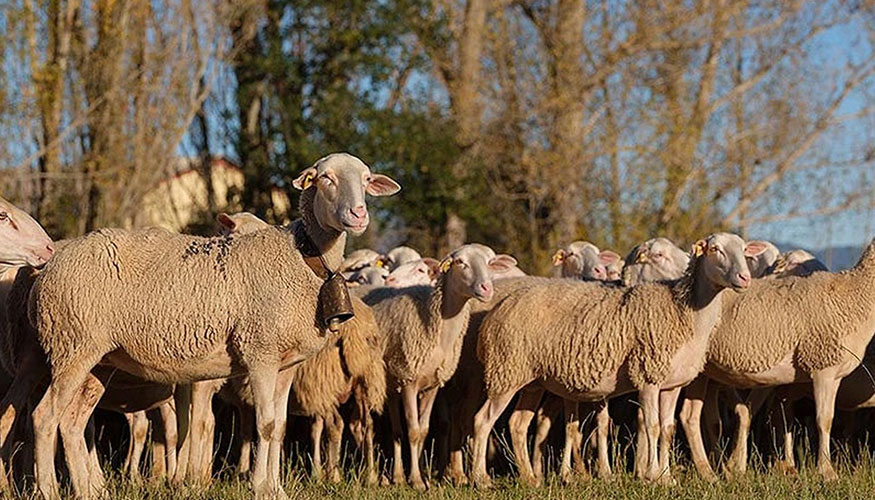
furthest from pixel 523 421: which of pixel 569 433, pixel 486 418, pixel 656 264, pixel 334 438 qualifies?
pixel 656 264

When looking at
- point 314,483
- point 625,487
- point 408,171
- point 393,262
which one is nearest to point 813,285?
point 625,487

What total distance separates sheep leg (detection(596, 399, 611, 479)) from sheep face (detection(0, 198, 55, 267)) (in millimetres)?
3863

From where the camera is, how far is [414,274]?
36.3ft

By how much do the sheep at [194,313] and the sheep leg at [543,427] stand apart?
119 inches

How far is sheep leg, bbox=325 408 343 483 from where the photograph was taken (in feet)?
29.8

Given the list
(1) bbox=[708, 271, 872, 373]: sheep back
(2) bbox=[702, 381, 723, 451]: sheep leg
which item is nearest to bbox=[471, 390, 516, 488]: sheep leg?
(1) bbox=[708, 271, 872, 373]: sheep back

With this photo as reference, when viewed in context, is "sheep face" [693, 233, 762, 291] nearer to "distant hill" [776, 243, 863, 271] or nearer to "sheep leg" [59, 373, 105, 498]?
"sheep leg" [59, 373, 105, 498]

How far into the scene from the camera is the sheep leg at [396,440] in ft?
29.5

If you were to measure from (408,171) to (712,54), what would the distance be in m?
6.04

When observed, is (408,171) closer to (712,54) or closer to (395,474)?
(712,54)

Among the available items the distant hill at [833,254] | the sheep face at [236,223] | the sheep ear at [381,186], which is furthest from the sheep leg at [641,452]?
the distant hill at [833,254]

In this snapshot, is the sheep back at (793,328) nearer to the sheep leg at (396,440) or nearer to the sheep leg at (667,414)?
the sheep leg at (667,414)

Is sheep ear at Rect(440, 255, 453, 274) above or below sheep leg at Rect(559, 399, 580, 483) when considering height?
above

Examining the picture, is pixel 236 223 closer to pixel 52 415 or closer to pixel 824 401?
pixel 52 415
